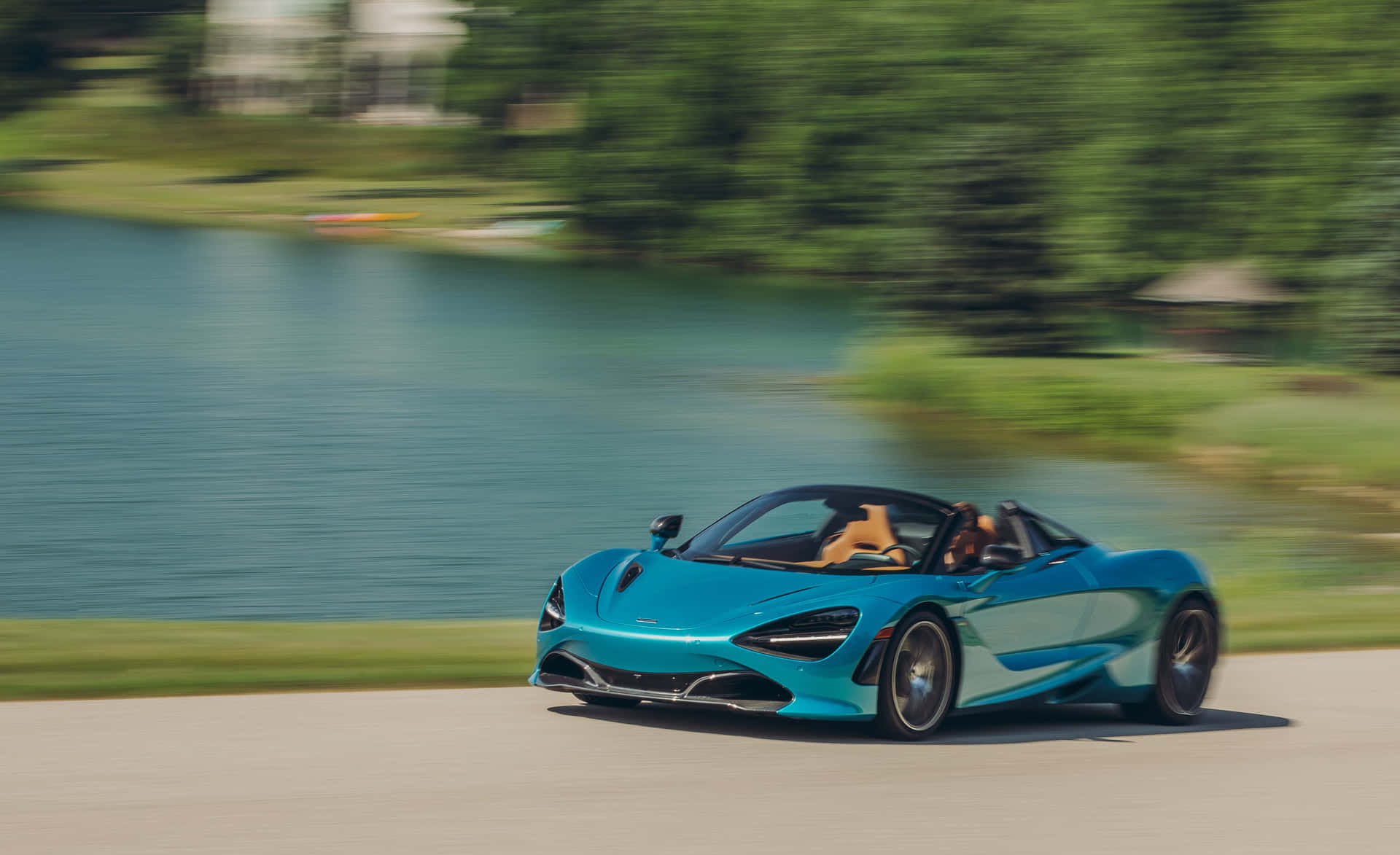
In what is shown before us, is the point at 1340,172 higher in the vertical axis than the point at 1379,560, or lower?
higher

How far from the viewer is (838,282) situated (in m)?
66.8

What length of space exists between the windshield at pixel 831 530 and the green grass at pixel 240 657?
1.42 meters

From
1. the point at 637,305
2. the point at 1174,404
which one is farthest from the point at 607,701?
the point at 637,305

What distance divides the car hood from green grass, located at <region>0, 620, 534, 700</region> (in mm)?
1592

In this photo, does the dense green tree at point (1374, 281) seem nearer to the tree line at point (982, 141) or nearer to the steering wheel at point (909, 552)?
the tree line at point (982, 141)

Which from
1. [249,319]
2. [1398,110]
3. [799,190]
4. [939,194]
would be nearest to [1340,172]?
[1398,110]

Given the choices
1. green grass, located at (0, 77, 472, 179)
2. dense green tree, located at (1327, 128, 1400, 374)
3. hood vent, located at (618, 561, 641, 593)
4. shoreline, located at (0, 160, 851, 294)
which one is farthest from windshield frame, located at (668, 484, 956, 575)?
green grass, located at (0, 77, 472, 179)

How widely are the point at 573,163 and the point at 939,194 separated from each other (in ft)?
107

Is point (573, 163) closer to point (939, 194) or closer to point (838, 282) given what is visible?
point (838, 282)

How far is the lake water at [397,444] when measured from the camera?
17.5 meters

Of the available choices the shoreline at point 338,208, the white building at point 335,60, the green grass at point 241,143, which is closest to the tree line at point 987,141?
the shoreline at point 338,208

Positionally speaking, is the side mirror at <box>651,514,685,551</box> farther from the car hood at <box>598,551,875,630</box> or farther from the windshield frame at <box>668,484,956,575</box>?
the car hood at <box>598,551,875,630</box>

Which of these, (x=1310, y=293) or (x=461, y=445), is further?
(x=1310, y=293)

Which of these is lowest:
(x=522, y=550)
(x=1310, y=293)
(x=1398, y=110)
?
(x=522, y=550)
